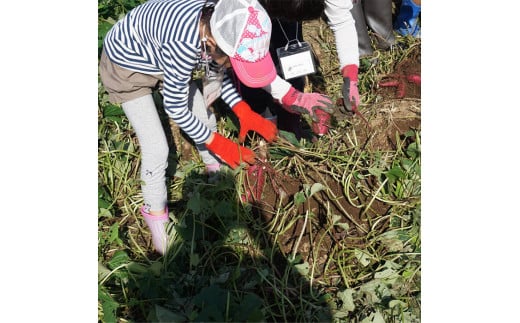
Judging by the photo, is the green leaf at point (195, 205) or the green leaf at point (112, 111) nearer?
the green leaf at point (195, 205)

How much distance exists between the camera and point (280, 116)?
7.48 ft

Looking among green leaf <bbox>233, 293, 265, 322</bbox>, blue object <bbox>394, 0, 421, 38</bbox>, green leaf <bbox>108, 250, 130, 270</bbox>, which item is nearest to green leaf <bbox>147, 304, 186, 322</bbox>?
green leaf <bbox>233, 293, 265, 322</bbox>

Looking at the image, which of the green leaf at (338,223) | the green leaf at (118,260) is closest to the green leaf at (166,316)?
the green leaf at (118,260)

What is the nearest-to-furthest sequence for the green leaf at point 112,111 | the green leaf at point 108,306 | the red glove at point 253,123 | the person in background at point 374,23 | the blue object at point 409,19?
the green leaf at point 108,306
the red glove at point 253,123
the green leaf at point 112,111
the person in background at point 374,23
the blue object at point 409,19

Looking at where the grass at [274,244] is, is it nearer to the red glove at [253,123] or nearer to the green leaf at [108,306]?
the green leaf at [108,306]

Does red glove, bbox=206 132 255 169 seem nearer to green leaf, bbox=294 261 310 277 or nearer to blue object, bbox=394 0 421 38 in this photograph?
green leaf, bbox=294 261 310 277

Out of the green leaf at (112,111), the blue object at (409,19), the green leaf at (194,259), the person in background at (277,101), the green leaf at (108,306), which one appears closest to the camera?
the green leaf at (108,306)

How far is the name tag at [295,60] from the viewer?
199 cm

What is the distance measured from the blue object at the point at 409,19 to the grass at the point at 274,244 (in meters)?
1.07

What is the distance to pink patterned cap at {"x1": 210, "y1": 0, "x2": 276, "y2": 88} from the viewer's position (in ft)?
4.75

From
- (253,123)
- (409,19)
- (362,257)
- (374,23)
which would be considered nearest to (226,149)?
(253,123)

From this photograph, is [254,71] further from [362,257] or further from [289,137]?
[362,257]

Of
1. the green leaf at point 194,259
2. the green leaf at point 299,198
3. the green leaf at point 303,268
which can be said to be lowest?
the green leaf at point 303,268

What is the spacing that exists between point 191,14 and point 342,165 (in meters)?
0.88
